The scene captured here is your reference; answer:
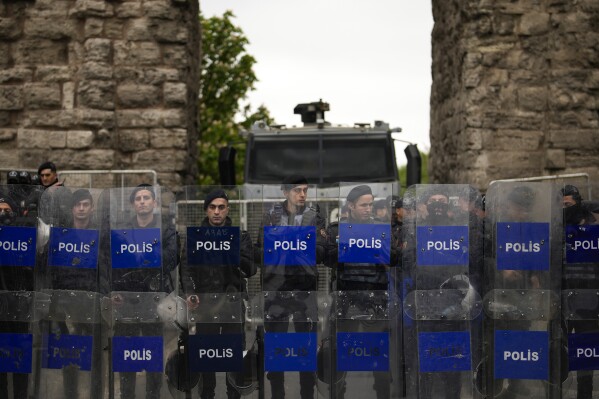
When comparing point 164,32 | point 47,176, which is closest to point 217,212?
point 47,176

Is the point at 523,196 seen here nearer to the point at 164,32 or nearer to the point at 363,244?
the point at 363,244

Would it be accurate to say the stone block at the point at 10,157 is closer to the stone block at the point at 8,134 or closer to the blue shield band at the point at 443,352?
the stone block at the point at 8,134

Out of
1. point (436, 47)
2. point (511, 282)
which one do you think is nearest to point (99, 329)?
point (511, 282)

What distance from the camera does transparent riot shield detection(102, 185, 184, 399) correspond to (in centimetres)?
659

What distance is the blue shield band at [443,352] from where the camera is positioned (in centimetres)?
650

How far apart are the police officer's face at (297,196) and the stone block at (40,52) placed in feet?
16.1

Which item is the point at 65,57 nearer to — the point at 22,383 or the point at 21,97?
the point at 21,97

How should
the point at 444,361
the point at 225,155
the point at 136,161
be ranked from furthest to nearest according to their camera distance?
the point at 225,155
the point at 136,161
the point at 444,361

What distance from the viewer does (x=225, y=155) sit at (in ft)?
39.3

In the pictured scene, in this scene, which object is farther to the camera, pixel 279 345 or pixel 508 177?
pixel 508 177

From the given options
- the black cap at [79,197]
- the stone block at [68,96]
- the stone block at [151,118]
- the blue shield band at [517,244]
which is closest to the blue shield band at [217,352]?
the black cap at [79,197]

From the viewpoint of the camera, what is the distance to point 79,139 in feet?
34.7

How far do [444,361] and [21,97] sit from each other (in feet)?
19.3

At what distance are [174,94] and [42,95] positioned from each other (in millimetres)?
1322
